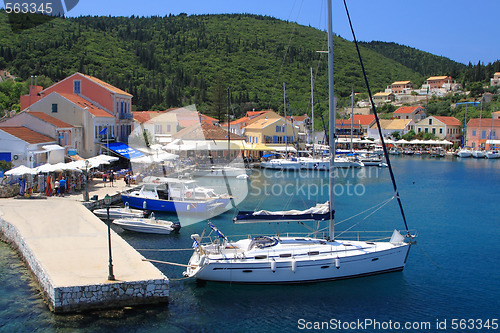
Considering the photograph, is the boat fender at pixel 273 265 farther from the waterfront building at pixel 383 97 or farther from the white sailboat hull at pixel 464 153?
the waterfront building at pixel 383 97

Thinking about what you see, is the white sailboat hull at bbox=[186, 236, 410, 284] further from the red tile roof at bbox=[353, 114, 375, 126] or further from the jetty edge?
the red tile roof at bbox=[353, 114, 375, 126]

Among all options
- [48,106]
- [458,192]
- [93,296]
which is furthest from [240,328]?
[458,192]

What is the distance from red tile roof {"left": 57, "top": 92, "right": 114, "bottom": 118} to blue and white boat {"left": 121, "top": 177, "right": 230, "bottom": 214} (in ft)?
41.9

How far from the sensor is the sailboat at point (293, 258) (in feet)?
59.7

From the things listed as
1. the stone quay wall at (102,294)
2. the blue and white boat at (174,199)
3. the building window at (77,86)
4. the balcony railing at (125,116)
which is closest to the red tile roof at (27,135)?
the blue and white boat at (174,199)

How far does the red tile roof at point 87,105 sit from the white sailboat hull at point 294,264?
25898 millimetres

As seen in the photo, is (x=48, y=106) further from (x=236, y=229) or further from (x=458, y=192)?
(x=458, y=192)

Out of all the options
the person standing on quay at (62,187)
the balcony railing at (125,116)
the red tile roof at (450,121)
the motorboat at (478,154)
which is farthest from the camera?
the red tile roof at (450,121)

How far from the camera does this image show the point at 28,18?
139 m

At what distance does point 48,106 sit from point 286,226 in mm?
24078

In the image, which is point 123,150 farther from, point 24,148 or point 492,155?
point 492,155

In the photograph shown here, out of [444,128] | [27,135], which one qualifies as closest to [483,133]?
[444,128]

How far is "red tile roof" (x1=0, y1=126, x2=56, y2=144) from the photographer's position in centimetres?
3125

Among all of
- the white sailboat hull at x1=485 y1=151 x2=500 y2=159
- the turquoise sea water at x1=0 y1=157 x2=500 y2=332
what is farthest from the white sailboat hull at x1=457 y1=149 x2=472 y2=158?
the turquoise sea water at x1=0 y1=157 x2=500 y2=332
